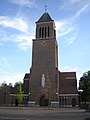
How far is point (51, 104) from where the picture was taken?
56250mm

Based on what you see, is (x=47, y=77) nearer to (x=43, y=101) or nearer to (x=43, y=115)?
(x=43, y=101)

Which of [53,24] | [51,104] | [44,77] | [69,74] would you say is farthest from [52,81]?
[53,24]

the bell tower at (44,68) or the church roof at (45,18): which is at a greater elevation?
the church roof at (45,18)

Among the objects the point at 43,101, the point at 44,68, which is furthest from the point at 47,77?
the point at 43,101

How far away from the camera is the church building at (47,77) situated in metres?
57.7

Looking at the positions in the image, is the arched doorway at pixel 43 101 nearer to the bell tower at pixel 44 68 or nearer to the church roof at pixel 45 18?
the bell tower at pixel 44 68

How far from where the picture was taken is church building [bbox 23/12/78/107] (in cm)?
5769

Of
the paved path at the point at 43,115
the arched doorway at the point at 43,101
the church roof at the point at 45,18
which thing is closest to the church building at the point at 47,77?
the arched doorway at the point at 43,101

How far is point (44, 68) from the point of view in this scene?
5900cm

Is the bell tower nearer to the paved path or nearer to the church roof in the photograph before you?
the church roof

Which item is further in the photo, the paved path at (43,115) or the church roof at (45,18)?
the church roof at (45,18)

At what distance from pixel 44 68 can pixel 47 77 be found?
2732 mm

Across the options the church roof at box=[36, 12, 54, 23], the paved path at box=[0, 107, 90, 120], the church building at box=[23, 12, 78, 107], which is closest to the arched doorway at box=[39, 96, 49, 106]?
the church building at box=[23, 12, 78, 107]

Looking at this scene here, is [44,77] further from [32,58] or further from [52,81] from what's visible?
[32,58]
